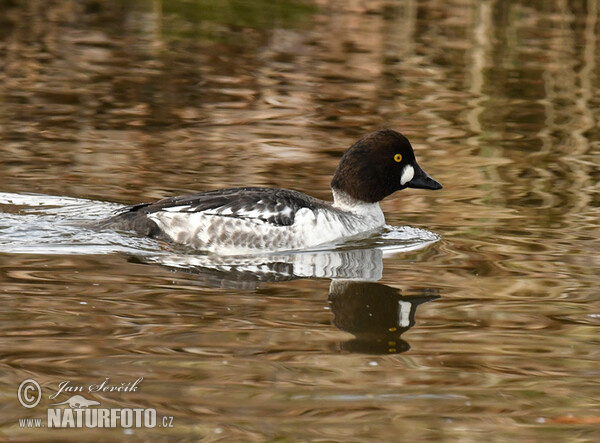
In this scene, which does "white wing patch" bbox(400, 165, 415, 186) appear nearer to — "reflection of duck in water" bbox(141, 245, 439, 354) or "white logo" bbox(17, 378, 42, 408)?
"reflection of duck in water" bbox(141, 245, 439, 354)

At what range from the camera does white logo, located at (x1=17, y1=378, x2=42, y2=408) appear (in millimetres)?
5883

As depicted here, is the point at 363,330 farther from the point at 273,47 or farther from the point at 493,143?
the point at 273,47

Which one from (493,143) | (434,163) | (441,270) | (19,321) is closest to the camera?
(19,321)

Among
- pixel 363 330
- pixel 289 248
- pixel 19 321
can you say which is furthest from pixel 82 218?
pixel 363 330

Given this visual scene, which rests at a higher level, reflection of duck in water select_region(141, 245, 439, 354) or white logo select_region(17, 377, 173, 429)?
white logo select_region(17, 377, 173, 429)

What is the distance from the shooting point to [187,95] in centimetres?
1708

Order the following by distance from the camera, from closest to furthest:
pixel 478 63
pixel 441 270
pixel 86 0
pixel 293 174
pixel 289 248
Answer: pixel 441 270
pixel 289 248
pixel 293 174
pixel 478 63
pixel 86 0

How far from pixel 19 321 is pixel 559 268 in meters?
4.32

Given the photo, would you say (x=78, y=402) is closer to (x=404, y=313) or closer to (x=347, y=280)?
(x=404, y=313)

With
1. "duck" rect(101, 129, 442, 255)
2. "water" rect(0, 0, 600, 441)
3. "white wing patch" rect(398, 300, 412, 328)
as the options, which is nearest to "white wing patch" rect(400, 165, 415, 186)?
"water" rect(0, 0, 600, 441)

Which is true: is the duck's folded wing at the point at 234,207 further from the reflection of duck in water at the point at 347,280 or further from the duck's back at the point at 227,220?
the reflection of duck in water at the point at 347,280

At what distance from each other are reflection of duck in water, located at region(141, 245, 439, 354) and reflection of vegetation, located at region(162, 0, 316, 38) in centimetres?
1484

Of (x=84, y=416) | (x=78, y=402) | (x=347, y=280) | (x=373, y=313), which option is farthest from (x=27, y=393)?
(x=347, y=280)

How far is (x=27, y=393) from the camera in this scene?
6.00 m
